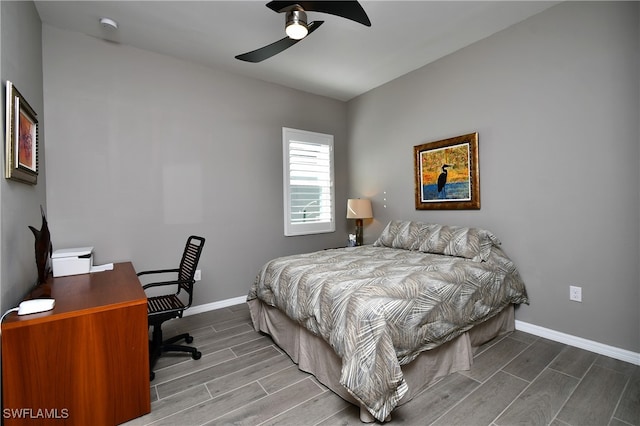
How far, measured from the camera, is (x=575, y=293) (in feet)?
8.13

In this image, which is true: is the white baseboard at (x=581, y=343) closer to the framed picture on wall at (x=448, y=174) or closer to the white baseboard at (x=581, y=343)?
the white baseboard at (x=581, y=343)

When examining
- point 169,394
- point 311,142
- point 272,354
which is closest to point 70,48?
point 311,142

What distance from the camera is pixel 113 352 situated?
63.1 inches

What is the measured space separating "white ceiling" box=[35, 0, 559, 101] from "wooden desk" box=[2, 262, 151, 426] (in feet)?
7.65

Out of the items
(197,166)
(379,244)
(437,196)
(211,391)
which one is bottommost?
(211,391)

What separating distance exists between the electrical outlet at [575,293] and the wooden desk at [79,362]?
3252 mm

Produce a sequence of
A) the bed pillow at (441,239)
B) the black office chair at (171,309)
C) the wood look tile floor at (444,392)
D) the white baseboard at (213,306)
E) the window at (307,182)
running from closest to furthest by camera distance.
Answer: the wood look tile floor at (444,392) < the black office chair at (171,309) < the bed pillow at (441,239) < the white baseboard at (213,306) < the window at (307,182)

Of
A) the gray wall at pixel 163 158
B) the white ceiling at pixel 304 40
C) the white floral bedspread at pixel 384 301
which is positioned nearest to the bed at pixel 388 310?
the white floral bedspread at pixel 384 301

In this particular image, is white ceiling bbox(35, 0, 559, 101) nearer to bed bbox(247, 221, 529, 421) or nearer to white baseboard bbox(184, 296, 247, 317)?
bed bbox(247, 221, 529, 421)

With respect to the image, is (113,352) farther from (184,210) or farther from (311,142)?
(311,142)

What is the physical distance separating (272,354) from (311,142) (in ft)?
9.68

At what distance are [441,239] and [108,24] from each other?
3.71m

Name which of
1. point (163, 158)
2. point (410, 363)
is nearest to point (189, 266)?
point (163, 158)

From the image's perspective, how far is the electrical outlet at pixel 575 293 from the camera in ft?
8.05
